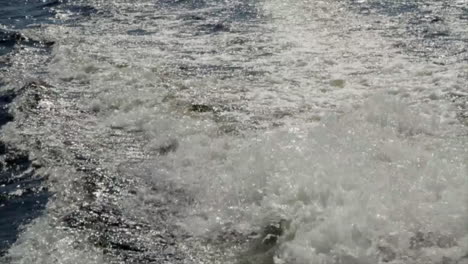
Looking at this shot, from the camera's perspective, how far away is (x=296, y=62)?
1015cm

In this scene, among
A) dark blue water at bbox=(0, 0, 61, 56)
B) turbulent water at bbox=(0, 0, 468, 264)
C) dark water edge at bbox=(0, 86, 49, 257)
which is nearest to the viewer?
turbulent water at bbox=(0, 0, 468, 264)

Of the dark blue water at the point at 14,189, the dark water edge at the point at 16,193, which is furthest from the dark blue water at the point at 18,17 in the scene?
the dark water edge at the point at 16,193

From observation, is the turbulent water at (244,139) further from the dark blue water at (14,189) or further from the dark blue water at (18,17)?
the dark blue water at (18,17)

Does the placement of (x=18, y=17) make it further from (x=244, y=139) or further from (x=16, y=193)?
(x=244, y=139)

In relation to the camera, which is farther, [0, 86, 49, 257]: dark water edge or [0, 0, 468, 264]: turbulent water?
[0, 86, 49, 257]: dark water edge

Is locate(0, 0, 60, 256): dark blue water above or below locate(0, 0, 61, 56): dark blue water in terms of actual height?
below

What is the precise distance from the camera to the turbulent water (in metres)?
5.31

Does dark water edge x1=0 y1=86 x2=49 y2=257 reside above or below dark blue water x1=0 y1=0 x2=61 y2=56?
below

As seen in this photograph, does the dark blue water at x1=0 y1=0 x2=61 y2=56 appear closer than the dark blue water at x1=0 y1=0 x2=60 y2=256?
No

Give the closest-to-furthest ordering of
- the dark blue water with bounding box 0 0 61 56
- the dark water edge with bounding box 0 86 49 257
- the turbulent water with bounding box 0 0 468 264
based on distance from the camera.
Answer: the turbulent water with bounding box 0 0 468 264 → the dark water edge with bounding box 0 86 49 257 → the dark blue water with bounding box 0 0 61 56

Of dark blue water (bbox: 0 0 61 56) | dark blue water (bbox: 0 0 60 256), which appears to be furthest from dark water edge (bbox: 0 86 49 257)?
dark blue water (bbox: 0 0 61 56)

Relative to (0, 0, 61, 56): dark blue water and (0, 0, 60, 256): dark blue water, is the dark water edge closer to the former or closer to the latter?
(0, 0, 60, 256): dark blue water

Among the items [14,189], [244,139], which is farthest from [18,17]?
[244,139]

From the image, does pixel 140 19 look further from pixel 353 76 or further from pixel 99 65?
pixel 353 76
